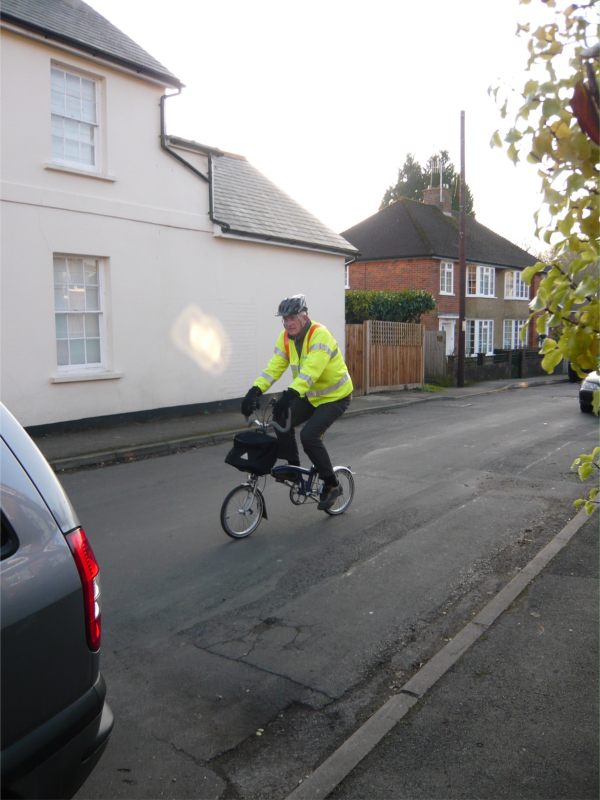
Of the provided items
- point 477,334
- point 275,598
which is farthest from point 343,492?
point 477,334

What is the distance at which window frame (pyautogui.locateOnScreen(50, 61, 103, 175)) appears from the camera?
41.2ft

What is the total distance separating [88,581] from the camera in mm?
2572

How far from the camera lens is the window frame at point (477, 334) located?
3853 cm

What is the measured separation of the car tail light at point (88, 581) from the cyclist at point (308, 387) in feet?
12.5

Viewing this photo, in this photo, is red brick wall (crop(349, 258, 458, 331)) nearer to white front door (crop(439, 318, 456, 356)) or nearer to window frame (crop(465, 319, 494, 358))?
white front door (crop(439, 318, 456, 356))

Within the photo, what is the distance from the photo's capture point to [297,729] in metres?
3.54

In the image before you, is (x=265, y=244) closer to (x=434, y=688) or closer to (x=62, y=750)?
(x=434, y=688)

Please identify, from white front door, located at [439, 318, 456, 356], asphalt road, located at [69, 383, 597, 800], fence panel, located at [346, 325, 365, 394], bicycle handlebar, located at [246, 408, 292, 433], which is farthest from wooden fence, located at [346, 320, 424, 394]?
bicycle handlebar, located at [246, 408, 292, 433]

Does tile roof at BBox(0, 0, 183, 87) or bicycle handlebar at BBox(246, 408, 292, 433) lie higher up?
tile roof at BBox(0, 0, 183, 87)

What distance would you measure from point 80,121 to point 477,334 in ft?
96.6

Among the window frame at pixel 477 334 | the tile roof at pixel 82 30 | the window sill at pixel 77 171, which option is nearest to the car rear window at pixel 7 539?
the window sill at pixel 77 171

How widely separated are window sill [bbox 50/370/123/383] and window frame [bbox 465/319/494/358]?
26.8 meters

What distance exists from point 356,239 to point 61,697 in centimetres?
3864

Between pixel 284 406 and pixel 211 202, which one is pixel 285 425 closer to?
pixel 284 406
